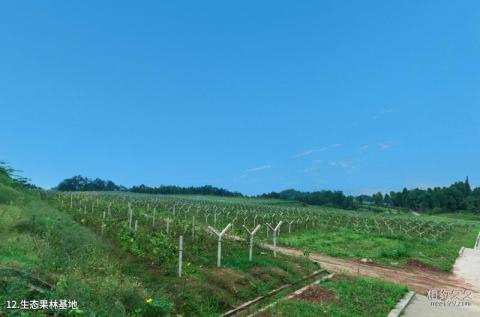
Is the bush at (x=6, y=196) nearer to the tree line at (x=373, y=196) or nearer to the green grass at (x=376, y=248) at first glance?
the green grass at (x=376, y=248)

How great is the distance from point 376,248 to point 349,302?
13209 mm

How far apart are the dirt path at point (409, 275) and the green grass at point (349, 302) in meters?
2.10

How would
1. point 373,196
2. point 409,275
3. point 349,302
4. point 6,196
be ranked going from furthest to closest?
1. point 373,196
2. point 409,275
3. point 6,196
4. point 349,302

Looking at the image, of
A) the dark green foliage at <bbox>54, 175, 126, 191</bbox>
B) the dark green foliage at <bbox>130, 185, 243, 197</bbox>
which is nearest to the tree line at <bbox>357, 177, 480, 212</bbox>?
the dark green foliage at <bbox>130, 185, 243, 197</bbox>

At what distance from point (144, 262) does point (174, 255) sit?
919 millimetres

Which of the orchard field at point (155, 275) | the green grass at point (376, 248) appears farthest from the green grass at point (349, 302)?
the green grass at point (376, 248)

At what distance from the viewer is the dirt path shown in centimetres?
1480

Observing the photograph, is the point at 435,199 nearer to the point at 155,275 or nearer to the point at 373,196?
the point at 373,196

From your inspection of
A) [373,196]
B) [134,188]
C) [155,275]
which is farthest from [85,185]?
[155,275]

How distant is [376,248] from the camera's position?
2283 cm

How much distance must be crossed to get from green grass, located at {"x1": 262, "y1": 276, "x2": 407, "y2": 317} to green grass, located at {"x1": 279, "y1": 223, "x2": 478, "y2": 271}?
6.94 metres

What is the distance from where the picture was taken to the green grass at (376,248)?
66.2 ft

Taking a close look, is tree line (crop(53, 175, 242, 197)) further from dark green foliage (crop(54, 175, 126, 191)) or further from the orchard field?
the orchard field

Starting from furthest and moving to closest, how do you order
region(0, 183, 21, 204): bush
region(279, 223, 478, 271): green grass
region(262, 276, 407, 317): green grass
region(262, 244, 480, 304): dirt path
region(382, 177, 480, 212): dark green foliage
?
region(382, 177, 480, 212): dark green foliage < region(279, 223, 478, 271): green grass < region(0, 183, 21, 204): bush < region(262, 244, 480, 304): dirt path < region(262, 276, 407, 317): green grass
